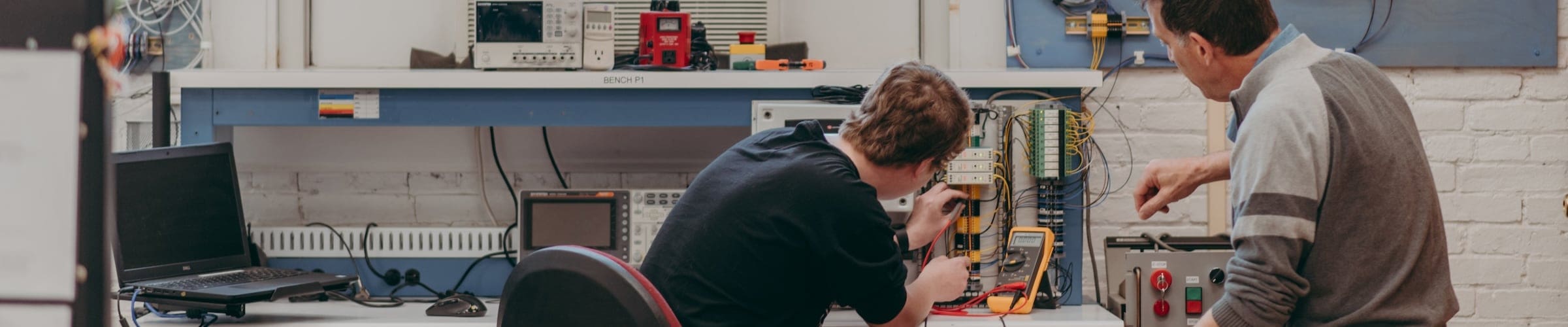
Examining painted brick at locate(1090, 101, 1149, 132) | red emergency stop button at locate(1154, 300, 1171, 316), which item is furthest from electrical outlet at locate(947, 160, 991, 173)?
painted brick at locate(1090, 101, 1149, 132)

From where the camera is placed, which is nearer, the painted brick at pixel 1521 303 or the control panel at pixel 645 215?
the control panel at pixel 645 215

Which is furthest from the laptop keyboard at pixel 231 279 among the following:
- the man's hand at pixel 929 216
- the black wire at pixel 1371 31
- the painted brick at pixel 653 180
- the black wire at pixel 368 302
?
the black wire at pixel 1371 31

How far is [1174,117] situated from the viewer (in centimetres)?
280

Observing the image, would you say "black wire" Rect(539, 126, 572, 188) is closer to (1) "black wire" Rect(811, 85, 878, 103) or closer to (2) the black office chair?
(1) "black wire" Rect(811, 85, 878, 103)

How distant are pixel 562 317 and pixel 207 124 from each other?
1.69m

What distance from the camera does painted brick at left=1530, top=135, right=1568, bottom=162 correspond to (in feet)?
9.11

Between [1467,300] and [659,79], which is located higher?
[659,79]

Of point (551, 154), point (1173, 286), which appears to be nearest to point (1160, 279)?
point (1173, 286)

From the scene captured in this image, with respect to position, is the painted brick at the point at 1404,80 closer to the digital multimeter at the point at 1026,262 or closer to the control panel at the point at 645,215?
the digital multimeter at the point at 1026,262

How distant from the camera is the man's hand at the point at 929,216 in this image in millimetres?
2029

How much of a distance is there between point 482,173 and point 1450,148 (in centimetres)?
252

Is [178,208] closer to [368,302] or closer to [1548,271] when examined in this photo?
[368,302]

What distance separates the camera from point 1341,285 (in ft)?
3.84

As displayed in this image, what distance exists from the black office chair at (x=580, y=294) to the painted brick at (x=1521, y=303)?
2484mm
